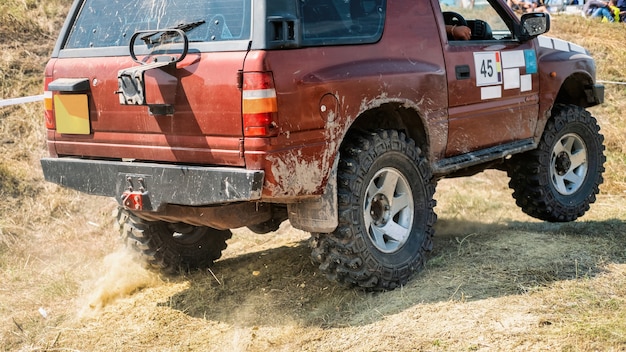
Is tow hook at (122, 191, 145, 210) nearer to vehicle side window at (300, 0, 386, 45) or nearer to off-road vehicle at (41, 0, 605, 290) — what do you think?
off-road vehicle at (41, 0, 605, 290)

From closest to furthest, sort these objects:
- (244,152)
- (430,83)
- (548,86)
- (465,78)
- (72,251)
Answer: (244,152), (430,83), (465,78), (548,86), (72,251)

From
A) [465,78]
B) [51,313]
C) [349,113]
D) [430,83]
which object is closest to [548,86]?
[465,78]

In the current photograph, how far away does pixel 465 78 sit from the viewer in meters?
5.11

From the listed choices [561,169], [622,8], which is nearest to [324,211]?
[561,169]

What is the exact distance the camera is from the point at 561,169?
254 inches

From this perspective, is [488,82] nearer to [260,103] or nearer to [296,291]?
[296,291]

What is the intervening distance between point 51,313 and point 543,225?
3.90m

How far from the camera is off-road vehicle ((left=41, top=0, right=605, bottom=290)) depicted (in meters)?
3.89

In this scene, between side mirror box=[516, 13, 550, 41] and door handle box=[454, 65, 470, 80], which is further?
side mirror box=[516, 13, 550, 41]

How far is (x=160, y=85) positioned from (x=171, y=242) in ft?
5.14

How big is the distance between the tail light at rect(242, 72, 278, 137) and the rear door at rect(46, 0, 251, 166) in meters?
0.06

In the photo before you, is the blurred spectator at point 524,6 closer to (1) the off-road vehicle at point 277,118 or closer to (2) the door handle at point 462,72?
(1) the off-road vehicle at point 277,118

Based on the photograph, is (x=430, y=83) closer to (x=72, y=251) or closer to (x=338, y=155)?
(x=338, y=155)

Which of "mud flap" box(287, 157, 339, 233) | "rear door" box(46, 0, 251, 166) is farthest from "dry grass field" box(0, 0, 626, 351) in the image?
"rear door" box(46, 0, 251, 166)
